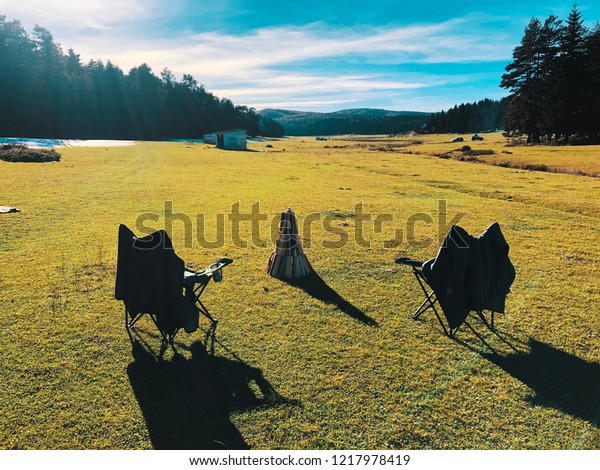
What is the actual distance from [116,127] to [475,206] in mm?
92799

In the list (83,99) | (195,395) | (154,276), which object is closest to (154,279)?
(154,276)

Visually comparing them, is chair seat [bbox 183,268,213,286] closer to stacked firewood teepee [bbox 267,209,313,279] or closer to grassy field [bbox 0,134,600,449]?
grassy field [bbox 0,134,600,449]

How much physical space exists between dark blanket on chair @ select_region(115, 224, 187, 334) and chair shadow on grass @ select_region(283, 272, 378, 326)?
327cm

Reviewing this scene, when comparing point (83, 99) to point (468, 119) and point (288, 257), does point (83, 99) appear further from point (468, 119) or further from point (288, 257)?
point (468, 119)

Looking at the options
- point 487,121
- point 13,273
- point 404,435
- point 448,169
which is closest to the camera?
point 404,435

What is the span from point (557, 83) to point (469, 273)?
70.7 m

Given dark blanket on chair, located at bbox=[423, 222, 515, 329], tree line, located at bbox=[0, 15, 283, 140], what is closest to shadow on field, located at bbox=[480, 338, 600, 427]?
dark blanket on chair, located at bbox=[423, 222, 515, 329]

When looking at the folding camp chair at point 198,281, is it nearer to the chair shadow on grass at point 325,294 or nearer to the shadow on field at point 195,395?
the shadow on field at point 195,395

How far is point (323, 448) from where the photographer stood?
4312 mm

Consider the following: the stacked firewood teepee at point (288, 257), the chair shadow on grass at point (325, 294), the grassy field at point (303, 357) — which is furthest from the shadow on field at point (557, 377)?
the stacked firewood teepee at point (288, 257)

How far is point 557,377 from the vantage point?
5496 millimetres

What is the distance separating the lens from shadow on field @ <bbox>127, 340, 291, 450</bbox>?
14.5ft
